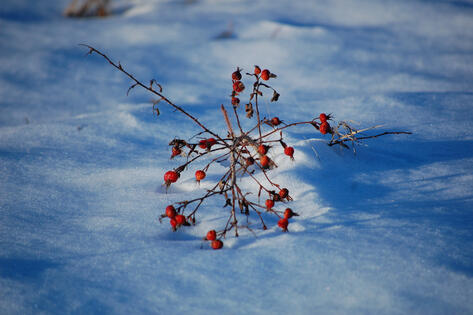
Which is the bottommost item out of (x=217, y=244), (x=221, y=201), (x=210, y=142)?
(x=217, y=244)

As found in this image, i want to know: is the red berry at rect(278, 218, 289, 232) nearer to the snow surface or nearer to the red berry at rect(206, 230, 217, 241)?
the snow surface

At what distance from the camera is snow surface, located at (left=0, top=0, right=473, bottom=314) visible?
997 mm

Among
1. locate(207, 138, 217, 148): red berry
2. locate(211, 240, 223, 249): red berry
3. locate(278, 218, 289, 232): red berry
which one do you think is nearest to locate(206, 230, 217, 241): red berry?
locate(211, 240, 223, 249): red berry

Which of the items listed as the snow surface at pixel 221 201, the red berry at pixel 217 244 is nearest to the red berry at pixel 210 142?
the snow surface at pixel 221 201

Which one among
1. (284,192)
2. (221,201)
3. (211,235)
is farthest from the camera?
(221,201)

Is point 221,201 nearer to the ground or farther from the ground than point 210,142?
nearer to the ground

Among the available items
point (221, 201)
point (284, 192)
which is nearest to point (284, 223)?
point (284, 192)

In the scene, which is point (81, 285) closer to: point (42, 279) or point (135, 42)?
point (42, 279)

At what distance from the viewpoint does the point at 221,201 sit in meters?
1.38

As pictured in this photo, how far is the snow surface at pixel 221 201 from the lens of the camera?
1.00 meters

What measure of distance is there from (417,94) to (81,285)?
2.11m

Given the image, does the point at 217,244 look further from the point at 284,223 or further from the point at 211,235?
the point at 284,223

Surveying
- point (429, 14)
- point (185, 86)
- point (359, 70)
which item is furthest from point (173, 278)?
point (429, 14)

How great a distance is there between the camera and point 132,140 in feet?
6.19
